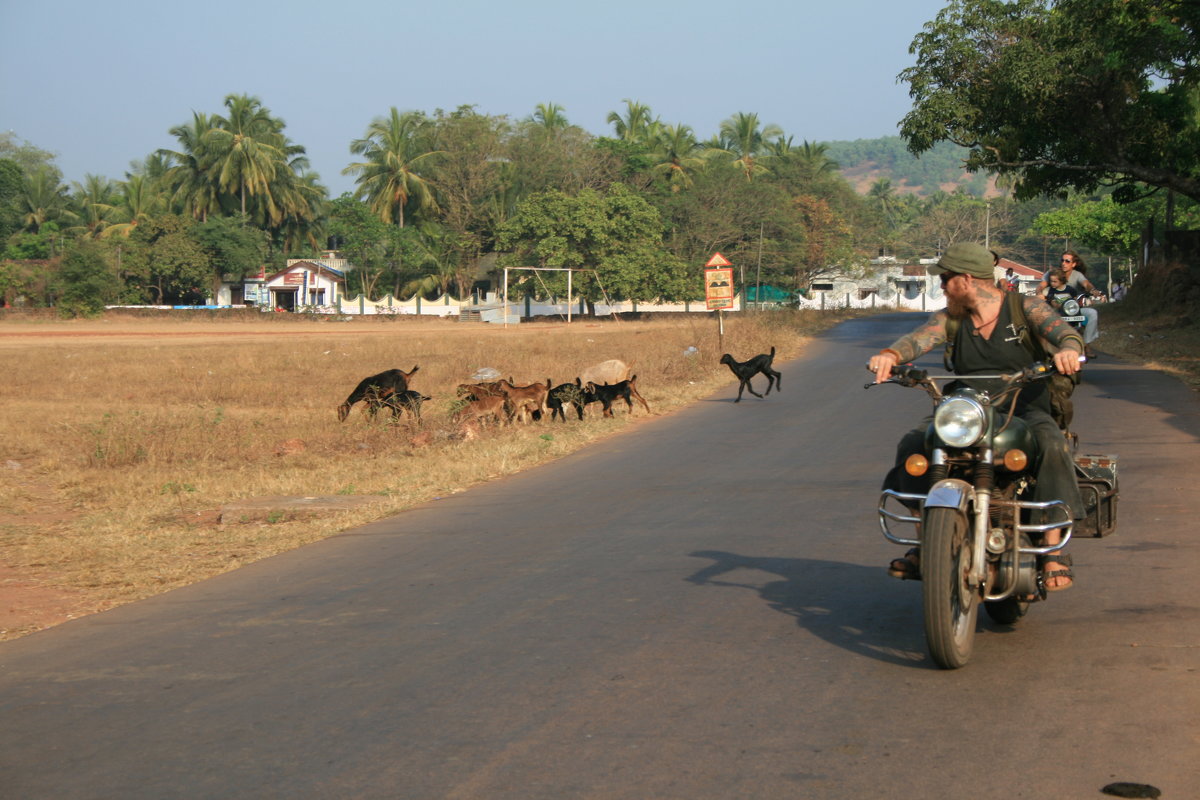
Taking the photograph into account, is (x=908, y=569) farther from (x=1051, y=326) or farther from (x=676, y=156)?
(x=676, y=156)

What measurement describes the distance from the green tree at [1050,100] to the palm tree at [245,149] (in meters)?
60.9

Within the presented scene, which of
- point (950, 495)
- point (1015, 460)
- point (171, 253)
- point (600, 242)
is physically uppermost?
point (600, 242)

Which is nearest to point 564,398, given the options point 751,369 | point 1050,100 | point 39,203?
point 751,369

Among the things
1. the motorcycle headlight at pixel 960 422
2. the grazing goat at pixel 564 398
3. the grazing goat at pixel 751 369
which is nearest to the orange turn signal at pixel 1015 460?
the motorcycle headlight at pixel 960 422

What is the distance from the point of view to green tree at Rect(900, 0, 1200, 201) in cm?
2677

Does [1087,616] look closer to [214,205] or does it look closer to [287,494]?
[287,494]

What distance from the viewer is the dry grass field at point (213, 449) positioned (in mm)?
9453

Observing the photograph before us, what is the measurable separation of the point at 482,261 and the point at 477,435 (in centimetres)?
6953

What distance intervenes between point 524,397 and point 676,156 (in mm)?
72165

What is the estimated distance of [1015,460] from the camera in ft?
17.5

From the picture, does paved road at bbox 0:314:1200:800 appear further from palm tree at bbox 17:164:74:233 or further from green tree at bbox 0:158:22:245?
palm tree at bbox 17:164:74:233

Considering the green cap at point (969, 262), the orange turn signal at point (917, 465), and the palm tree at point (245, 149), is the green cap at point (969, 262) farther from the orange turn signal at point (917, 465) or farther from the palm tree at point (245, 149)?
the palm tree at point (245, 149)

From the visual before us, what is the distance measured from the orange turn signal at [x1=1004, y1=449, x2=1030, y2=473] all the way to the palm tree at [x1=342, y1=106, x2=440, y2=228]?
80.5 m

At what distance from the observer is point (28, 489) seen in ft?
43.7
